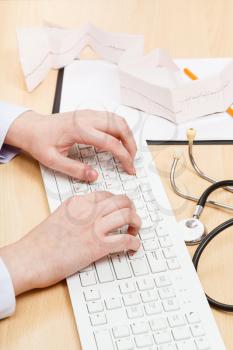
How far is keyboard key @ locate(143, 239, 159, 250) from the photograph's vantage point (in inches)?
31.8

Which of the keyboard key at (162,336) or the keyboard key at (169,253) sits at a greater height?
the keyboard key at (169,253)

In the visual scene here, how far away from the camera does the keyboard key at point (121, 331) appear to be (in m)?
0.70

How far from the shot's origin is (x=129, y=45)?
1176mm

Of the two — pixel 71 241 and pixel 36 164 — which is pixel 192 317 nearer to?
pixel 71 241

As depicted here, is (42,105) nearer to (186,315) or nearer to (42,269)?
(42,269)

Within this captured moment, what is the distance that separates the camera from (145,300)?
736 mm

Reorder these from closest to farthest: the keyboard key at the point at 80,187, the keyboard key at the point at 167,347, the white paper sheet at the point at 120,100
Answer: the keyboard key at the point at 167,347
the keyboard key at the point at 80,187
the white paper sheet at the point at 120,100

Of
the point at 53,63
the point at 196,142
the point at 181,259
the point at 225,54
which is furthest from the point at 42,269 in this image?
the point at 225,54

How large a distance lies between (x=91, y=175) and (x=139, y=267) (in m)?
0.19

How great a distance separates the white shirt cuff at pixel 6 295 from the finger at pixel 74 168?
0.21 m

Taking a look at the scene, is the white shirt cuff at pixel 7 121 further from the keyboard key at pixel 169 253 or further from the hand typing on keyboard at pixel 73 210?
the keyboard key at pixel 169 253

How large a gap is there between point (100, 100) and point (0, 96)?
194 millimetres

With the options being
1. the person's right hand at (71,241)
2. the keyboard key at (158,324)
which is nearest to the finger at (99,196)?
the person's right hand at (71,241)

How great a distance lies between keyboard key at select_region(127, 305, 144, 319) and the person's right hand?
0.09 m
